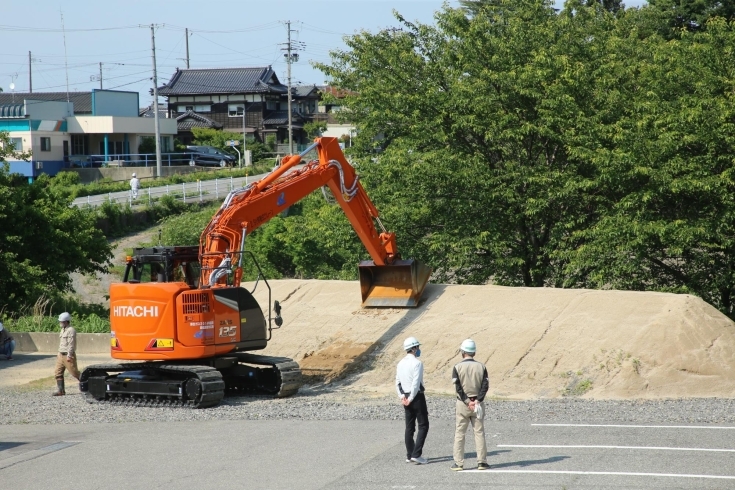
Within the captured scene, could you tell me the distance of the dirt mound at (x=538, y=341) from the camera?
667 inches

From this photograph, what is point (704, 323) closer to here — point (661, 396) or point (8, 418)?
point (661, 396)

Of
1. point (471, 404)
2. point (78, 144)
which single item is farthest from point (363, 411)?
point (78, 144)

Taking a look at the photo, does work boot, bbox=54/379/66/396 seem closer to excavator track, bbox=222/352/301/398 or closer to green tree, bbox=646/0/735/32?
excavator track, bbox=222/352/301/398

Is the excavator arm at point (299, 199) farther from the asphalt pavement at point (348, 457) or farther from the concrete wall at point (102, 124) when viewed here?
the concrete wall at point (102, 124)

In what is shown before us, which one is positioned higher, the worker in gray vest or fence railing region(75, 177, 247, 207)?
fence railing region(75, 177, 247, 207)

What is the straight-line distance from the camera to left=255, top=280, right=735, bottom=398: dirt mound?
667 inches

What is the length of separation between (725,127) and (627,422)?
33.9ft

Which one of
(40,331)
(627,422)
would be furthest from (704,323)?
(40,331)

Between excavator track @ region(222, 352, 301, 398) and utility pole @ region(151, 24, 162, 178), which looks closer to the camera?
excavator track @ region(222, 352, 301, 398)

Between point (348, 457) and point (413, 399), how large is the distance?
4.42 feet

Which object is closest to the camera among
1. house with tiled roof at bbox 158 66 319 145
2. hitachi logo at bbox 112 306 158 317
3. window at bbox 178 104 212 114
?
hitachi logo at bbox 112 306 158 317

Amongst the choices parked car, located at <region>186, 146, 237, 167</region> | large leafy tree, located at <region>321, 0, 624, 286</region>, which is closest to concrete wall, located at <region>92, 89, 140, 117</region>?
parked car, located at <region>186, 146, 237, 167</region>

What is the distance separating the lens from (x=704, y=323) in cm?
1794

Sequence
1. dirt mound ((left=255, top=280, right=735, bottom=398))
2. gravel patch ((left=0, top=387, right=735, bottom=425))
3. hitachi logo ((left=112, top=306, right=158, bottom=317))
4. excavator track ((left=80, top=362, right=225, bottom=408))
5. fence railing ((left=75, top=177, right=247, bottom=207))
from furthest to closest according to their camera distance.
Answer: fence railing ((left=75, top=177, right=247, bottom=207)), dirt mound ((left=255, top=280, right=735, bottom=398)), hitachi logo ((left=112, top=306, right=158, bottom=317)), excavator track ((left=80, top=362, right=225, bottom=408)), gravel patch ((left=0, top=387, right=735, bottom=425))
